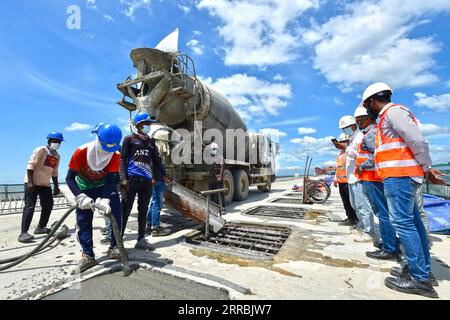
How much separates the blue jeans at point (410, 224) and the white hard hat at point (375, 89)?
2.91 feet

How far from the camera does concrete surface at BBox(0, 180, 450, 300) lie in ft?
6.39

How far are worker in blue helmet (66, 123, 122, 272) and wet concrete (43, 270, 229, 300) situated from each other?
46 centimetres

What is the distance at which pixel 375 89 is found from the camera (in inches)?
92.1

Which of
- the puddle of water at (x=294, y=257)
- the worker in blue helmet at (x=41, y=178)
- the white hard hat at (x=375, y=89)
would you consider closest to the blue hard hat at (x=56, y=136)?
the worker in blue helmet at (x=41, y=178)

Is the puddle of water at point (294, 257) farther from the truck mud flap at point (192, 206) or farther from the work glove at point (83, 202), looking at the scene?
the work glove at point (83, 202)

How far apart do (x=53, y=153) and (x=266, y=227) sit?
13.3 feet

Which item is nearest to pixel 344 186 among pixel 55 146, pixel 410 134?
pixel 410 134

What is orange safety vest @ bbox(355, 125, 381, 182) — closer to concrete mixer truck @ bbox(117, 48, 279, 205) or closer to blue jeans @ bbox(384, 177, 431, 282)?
blue jeans @ bbox(384, 177, 431, 282)

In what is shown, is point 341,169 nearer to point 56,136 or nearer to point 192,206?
point 192,206

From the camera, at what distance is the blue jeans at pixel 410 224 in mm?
1941

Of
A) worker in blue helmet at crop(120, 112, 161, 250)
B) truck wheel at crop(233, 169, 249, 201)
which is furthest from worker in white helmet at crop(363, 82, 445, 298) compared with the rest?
truck wheel at crop(233, 169, 249, 201)

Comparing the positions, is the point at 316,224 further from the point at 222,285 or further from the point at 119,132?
the point at 119,132

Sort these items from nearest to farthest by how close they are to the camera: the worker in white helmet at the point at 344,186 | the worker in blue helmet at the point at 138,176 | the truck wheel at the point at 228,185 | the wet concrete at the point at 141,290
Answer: the wet concrete at the point at 141,290 < the worker in blue helmet at the point at 138,176 < the worker in white helmet at the point at 344,186 < the truck wheel at the point at 228,185
